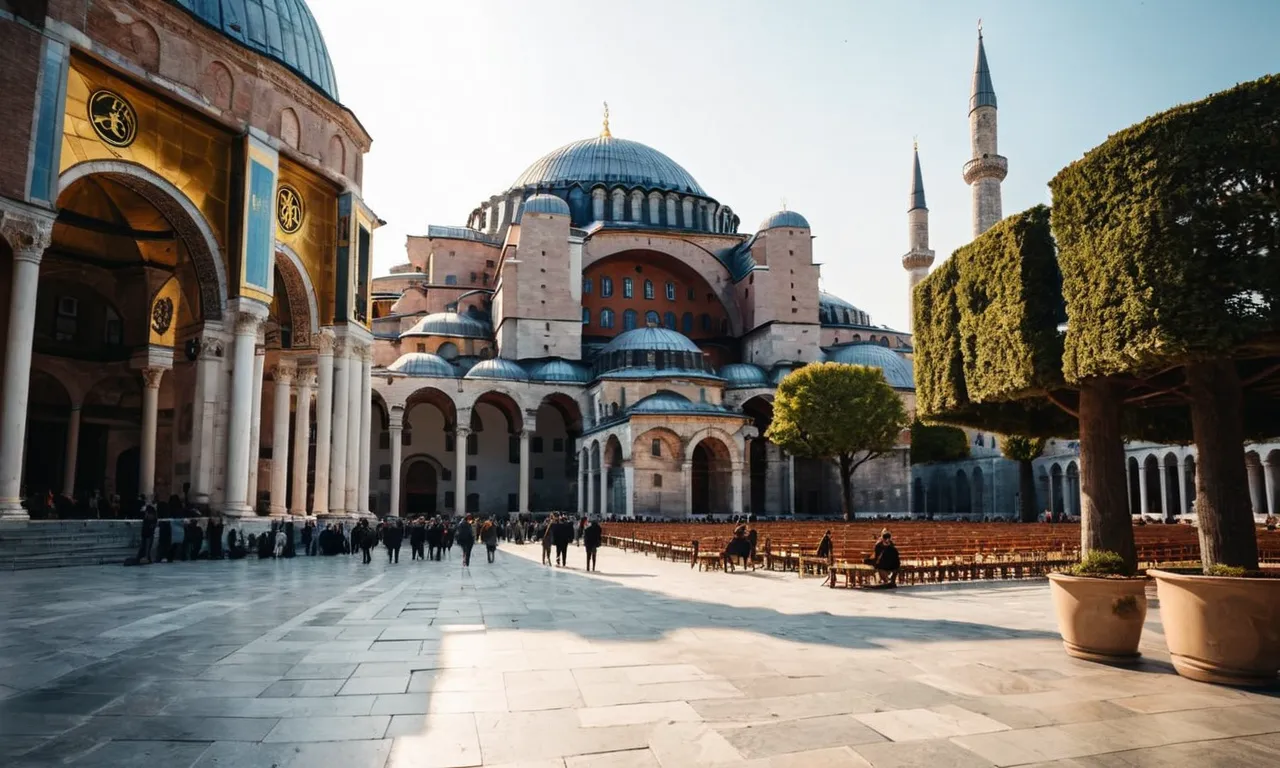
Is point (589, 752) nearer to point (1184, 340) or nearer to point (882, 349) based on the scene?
point (1184, 340)

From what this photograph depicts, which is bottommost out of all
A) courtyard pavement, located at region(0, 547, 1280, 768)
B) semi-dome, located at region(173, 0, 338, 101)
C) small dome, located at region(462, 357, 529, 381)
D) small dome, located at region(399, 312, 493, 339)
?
courtyard pavement, located at region(0, 547, 1280, 768)

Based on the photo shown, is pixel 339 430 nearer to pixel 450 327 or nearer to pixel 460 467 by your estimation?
pixel 460 467

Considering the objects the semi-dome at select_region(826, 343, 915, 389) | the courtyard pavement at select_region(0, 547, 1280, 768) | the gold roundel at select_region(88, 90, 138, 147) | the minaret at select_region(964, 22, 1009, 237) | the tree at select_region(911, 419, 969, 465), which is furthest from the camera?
the tree at select_region(911, 419, 969, 465)

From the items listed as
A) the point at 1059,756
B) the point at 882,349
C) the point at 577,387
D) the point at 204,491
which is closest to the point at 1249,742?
the point at 1059,756

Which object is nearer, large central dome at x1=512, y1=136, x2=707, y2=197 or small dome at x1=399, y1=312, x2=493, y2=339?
small dome at x1=399, y1=312, x2=493, y2=339

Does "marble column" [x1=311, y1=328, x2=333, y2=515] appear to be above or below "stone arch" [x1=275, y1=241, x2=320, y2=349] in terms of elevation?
below

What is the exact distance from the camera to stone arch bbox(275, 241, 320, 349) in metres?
24.0

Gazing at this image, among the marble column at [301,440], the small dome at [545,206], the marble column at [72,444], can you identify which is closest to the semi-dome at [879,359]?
the small dome at [545,206]

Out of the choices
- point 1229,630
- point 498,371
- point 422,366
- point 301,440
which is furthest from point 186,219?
point 498,371

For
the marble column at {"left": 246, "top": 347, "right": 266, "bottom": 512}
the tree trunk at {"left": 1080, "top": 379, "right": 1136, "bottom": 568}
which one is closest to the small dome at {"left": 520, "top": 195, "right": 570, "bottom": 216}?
the marble column at {"left": 246, "top": 347, "right": 266, "bottom": 512}

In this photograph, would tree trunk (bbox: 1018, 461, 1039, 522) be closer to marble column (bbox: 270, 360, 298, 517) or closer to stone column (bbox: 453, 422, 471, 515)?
stone column (bbox: 453, 422, 471, 515)

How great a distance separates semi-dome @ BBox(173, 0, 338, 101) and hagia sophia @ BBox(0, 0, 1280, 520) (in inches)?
3.9

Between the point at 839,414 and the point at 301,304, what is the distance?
26289 millimetres

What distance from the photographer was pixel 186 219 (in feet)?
64.6
